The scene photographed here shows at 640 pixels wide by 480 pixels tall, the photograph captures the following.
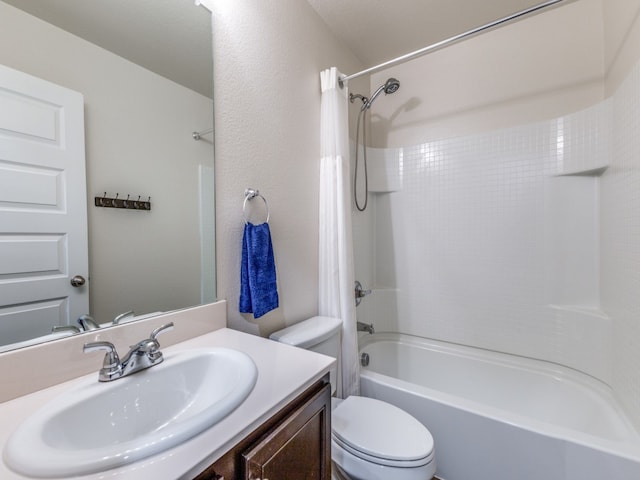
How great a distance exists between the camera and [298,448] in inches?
27.8

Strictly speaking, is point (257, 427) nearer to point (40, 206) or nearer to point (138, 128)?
point (40, 206)

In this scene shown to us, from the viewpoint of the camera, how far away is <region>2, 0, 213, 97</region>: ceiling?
2.50ft

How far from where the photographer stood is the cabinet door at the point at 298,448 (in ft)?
1.92

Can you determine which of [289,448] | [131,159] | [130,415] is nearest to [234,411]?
[289,448]

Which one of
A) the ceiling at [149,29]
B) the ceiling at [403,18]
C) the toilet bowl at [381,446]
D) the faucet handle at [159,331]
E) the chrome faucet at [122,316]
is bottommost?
the toilet bowl at [381,446]

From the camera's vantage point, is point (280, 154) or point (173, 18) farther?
point (280, 154)

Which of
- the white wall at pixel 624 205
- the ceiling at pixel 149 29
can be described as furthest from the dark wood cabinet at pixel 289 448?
the white wall at pixel 624 205

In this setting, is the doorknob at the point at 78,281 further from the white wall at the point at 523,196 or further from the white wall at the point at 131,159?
the white wall at the point at 523,196

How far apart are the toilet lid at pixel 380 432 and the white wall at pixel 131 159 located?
2.61 feet

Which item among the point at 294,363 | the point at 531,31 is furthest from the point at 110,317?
the point at 531,31

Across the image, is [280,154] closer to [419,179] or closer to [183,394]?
[183,394]

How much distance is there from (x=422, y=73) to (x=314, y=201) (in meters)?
1.45

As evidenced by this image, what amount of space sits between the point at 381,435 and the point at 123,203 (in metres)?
1.25

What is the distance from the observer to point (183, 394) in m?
0.79
